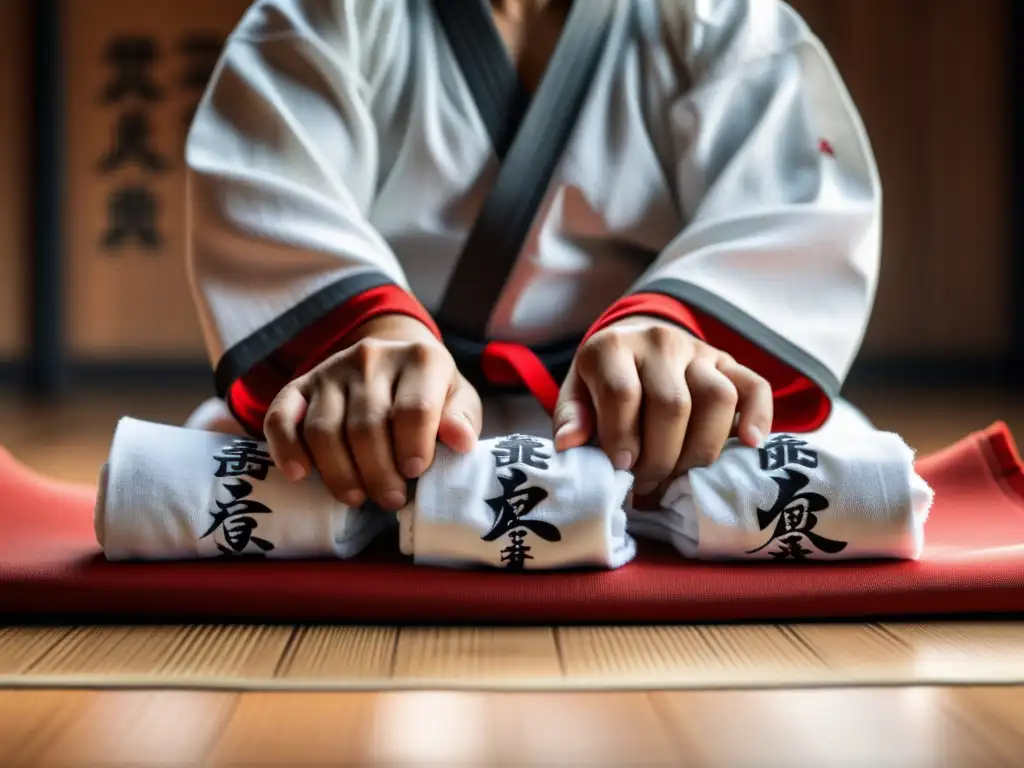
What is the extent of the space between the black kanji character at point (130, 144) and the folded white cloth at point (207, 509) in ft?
12.4

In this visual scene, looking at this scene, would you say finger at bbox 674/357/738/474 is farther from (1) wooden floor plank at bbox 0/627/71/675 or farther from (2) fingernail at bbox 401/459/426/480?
Result: (1) wooden floor plank at bbox 0/627/71/675

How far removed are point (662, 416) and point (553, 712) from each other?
345 millimetres

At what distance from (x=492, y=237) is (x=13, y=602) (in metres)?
0.64

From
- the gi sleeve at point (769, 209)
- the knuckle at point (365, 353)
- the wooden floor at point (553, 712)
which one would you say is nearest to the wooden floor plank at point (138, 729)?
the wooden floor at point (553, 712)

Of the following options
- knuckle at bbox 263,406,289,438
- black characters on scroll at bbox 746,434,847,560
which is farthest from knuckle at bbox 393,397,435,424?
black characters on scroll at bbox 746,434,847,560

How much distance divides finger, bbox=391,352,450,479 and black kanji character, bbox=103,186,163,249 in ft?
12.5

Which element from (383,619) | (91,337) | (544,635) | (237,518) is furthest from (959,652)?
(91,337)

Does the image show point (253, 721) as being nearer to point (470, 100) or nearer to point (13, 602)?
point (13, 602)

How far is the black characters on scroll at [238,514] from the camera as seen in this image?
3.26ft

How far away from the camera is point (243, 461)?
3.35 ft

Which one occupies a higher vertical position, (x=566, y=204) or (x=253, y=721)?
(x=566, y=204)

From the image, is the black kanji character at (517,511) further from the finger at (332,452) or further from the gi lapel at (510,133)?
the gi lapel at (510,133)

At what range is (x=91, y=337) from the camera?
4.50m

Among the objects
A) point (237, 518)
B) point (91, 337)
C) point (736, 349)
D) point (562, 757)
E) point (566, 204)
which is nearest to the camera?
point (562, 757)
